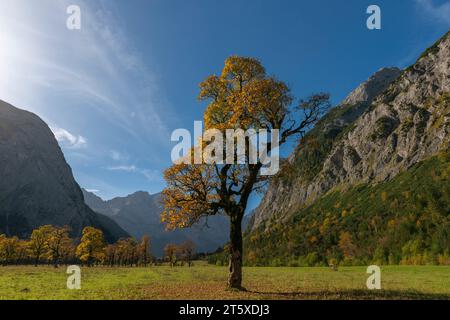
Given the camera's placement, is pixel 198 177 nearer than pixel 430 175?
Yes

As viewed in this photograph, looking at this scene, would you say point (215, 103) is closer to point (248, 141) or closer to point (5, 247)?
point (248, 141)

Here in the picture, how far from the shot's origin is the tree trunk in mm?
28812

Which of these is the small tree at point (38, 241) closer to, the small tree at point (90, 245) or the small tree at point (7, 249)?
the small tree at point (90, 245)

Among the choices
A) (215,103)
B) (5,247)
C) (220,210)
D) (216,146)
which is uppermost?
(215,103)

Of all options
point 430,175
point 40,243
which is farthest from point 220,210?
point 430,175

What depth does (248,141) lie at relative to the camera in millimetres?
30094

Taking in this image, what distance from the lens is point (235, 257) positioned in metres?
29.1

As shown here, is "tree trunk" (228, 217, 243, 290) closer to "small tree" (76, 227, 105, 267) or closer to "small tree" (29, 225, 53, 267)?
"small tree" (76, 227, 105, 267)

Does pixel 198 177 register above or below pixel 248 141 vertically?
below

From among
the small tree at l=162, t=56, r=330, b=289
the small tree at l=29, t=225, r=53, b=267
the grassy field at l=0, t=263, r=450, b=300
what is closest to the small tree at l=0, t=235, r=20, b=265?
the small tree at l=29, t=225, r=53, b=267

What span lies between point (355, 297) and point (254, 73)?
20223 millimetres

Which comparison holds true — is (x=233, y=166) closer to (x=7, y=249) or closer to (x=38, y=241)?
(x=38, y=241)
